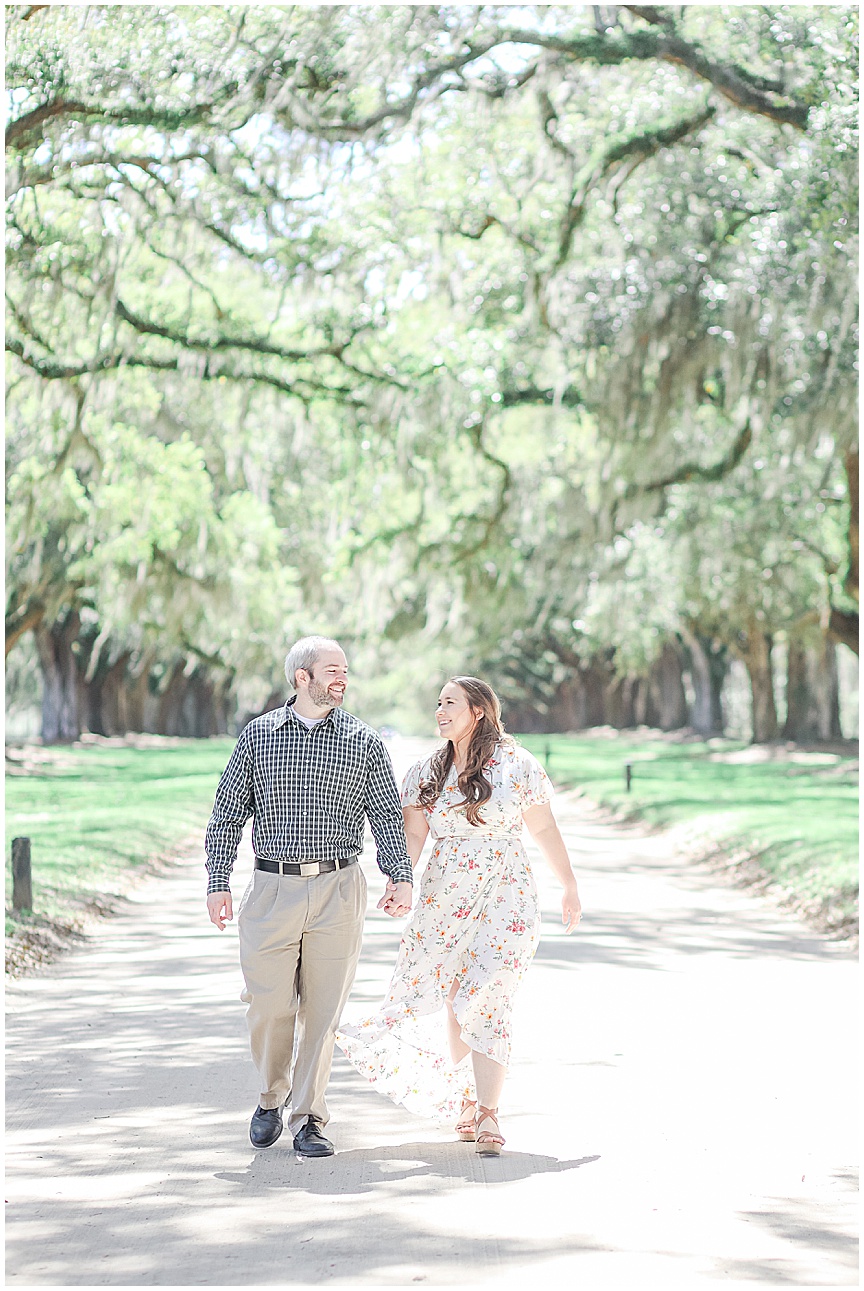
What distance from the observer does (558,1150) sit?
5.85 m

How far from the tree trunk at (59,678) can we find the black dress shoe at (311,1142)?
38169 mm

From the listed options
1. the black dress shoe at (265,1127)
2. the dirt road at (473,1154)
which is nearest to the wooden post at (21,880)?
the dirt road at (473,1154)

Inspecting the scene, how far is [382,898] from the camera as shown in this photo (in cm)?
578

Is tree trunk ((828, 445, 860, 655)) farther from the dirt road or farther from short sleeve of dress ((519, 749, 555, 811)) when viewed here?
short sleeve of dress ((519, 749, 555, 811))

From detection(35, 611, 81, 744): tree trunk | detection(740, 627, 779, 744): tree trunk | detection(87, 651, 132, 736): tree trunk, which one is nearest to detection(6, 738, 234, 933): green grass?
detection(35, 611, 81, 744): tree trunk

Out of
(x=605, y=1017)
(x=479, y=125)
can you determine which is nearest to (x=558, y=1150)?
(x=605, y=1017)

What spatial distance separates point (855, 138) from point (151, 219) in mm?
6238

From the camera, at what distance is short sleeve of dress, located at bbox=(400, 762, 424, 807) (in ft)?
20.6

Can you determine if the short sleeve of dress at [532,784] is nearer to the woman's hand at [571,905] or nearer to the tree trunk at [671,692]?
the woman's hand at [571,905]

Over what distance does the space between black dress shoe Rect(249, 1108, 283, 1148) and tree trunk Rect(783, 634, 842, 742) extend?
37002mm

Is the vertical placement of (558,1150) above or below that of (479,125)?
below

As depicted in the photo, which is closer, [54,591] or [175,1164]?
[175,1164]

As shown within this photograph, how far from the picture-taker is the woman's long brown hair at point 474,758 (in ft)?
20.1

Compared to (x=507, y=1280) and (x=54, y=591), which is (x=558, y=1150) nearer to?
(x=507, y=1280)
